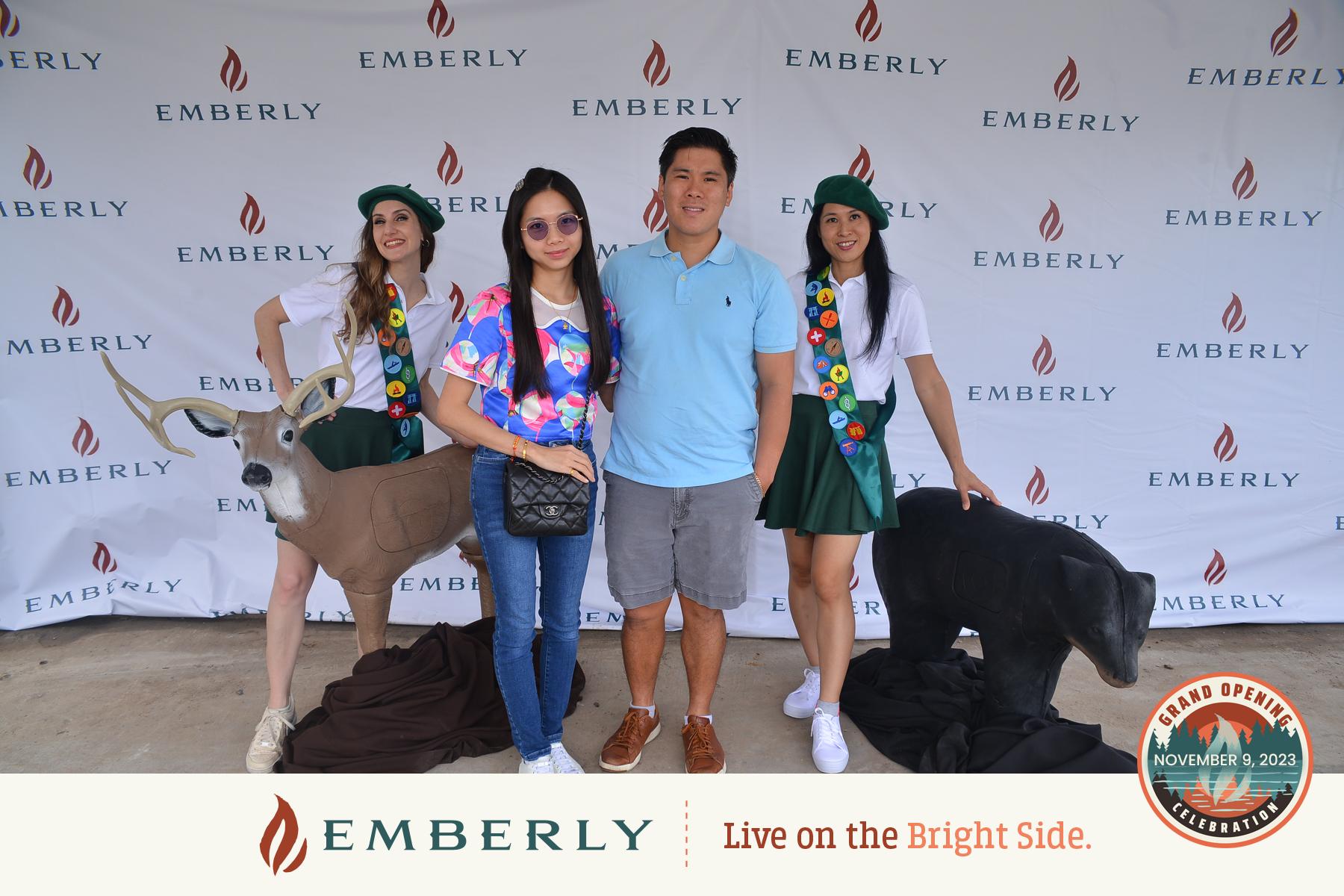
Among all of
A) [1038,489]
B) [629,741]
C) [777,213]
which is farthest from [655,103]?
[629,741]

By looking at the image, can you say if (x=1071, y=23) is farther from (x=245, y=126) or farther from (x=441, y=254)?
(x=245, y=126)

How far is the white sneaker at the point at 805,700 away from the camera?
3016 mm

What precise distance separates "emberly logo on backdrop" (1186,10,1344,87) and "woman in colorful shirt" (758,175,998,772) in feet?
7.37

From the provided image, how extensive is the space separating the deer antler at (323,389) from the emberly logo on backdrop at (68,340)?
1873 mm

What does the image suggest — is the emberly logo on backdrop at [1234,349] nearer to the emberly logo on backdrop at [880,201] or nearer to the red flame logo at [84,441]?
the emberly logo on backdrop at [880,201]

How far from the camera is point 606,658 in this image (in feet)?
11.8

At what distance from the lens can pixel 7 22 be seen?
3539 mm

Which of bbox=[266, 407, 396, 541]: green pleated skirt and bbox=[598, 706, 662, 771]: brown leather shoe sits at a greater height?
bbox=[266, 407, 396, 541]: green pleated skirt

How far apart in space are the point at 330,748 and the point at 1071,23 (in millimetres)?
4239

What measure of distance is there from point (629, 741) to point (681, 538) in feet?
2.51

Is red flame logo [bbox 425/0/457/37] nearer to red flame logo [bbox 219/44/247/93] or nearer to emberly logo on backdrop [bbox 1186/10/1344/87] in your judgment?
red flame logo [bbox 219/44/247/93]

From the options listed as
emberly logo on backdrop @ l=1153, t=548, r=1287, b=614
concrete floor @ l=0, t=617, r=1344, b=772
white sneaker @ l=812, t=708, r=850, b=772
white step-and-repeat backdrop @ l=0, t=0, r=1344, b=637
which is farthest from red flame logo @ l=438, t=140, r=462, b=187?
emberly logo on backdrop @ l=1153, t=548, r=1287, b=614

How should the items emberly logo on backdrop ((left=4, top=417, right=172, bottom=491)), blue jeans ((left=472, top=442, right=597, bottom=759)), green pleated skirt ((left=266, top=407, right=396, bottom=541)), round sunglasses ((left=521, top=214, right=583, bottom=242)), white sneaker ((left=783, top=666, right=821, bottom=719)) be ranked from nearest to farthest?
1. round sunglasses ((left=521, top=214, right=583, bottom=242))
2. blue jeans ((left=472, top=442, right=597, bottom=759))
3. green pleated skirt ((left=266, top=407, right=396, bottom=541))
4. white sneaker ((left=783, top=666, right=821, bottom=719))
5. emberly logo on backdrop ((left=4, top=417, right=172, bottom=491))

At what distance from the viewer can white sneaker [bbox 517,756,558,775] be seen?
2441mm
